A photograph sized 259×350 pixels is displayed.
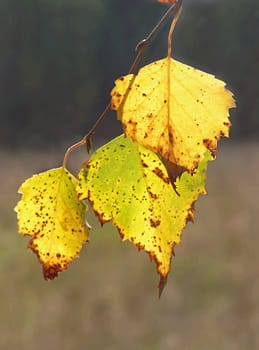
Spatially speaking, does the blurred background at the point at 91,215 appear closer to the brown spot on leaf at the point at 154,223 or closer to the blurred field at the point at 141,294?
the blurred field at the point at 141,294

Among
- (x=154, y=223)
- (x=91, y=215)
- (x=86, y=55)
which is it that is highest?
(x=154, y=223)

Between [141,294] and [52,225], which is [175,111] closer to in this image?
[52,225]

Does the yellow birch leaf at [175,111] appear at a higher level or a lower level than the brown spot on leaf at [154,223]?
higher

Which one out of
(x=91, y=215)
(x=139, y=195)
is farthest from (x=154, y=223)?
(x=91, y=215)

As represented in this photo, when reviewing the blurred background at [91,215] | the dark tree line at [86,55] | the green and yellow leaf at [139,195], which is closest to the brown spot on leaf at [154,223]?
the green and yellow leaf at [139,195]

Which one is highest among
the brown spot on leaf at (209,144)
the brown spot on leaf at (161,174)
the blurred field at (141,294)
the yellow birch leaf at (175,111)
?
the yellow birch leaf at (175,111)

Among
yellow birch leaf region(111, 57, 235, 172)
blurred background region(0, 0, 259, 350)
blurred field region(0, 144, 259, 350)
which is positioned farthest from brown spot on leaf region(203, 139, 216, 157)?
blurred field region(0, 144, 259, 350)
